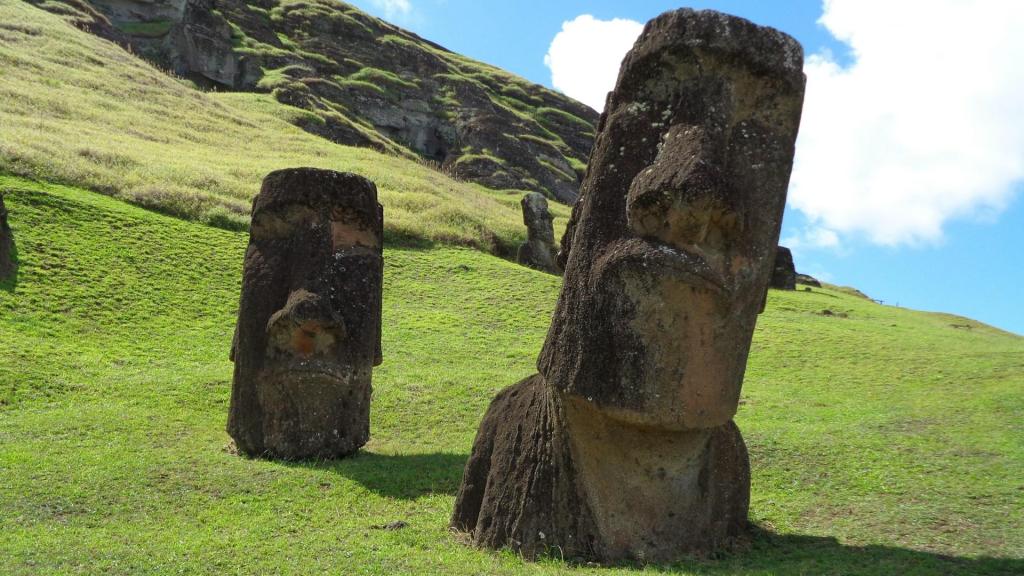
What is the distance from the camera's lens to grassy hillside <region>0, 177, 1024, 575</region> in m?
6.98

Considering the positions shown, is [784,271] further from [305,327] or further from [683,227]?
[683,227]

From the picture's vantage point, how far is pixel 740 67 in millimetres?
6492

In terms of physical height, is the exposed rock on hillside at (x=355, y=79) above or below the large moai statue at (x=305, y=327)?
above

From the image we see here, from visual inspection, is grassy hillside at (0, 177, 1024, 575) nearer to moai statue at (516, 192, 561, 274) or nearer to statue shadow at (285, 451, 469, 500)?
statue shadow at (285, 451, 469, 500)

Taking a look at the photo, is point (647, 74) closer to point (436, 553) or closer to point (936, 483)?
point (436, 553)

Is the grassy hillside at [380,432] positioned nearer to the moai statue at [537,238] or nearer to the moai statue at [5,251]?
the moai statue at [5,251]

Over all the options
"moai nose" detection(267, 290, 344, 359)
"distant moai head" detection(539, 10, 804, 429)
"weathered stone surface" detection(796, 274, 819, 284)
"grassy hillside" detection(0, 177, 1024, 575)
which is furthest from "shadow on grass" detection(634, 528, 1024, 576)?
"weathered stone surface" detection(796, 274, 819, 284)

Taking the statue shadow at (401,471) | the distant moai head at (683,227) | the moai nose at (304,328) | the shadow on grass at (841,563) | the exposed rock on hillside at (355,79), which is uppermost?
the exposed rock on hillside at (355,79)

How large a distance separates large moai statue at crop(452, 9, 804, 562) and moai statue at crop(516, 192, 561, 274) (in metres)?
23.0

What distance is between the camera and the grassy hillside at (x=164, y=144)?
2541 cm

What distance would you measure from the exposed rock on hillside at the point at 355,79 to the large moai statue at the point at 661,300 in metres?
46.4

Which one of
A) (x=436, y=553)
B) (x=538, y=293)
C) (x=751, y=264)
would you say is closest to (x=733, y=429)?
(x=751, y=264)

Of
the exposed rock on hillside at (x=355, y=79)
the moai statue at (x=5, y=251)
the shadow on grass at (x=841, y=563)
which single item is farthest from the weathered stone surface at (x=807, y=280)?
the shadow on grass at (x=841, y=563)

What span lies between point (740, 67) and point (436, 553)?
4288mm
